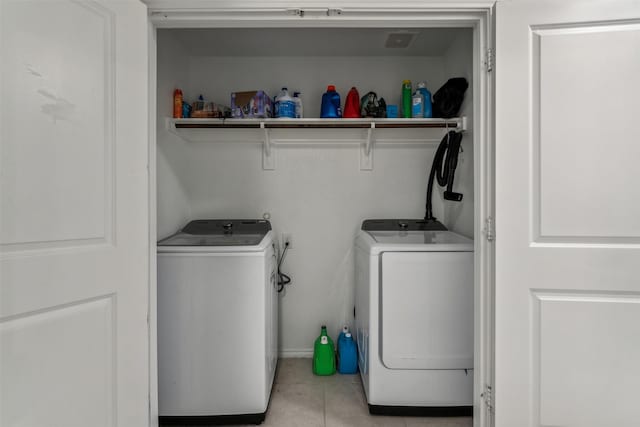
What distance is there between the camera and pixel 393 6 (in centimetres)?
149

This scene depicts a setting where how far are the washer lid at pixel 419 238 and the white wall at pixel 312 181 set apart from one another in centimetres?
37

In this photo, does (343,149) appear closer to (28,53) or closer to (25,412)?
(28,53)

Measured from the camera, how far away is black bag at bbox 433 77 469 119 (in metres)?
2.30

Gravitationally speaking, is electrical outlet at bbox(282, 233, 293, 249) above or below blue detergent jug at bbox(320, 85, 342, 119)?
below

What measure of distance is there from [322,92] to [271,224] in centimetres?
111

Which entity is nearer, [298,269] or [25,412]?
[25,412]

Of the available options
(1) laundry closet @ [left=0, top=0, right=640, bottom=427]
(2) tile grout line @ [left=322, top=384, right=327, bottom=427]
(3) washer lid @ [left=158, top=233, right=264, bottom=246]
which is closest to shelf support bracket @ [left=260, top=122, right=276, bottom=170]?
(3) washer lid @ [left=158, top=233, right=264, bottom=246]

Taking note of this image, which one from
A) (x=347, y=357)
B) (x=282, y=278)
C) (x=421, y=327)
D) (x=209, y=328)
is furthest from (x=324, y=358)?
(x=209, y=328)

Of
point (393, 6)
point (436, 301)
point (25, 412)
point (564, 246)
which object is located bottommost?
point (25, 412)

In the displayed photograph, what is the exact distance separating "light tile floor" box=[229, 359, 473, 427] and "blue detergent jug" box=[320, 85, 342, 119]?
71.8 inches

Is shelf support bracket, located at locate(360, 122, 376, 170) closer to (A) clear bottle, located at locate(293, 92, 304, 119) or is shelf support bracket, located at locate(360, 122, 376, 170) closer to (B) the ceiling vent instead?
(A) clear bottle, located at locate(293, 92, 304, 119)

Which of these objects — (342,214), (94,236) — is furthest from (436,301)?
(94,236)

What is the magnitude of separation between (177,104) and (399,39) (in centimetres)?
159

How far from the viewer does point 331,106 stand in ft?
8.04
